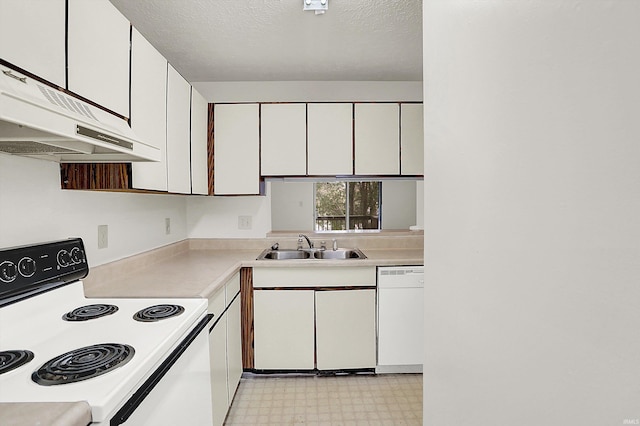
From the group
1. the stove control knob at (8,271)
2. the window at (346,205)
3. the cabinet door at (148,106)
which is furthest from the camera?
the window at (346,205)

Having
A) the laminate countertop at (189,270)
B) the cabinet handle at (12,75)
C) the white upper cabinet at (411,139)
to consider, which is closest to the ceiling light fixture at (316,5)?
the white upper cabinet at (411,139)

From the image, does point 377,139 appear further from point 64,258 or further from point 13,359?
point 13,359

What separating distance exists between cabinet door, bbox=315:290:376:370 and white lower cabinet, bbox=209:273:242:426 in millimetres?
577

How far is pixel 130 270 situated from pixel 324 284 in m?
1.26

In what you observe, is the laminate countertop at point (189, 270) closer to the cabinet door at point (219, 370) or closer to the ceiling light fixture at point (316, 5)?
the cabinet door at point (219, 370)

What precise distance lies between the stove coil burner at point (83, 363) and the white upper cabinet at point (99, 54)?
85 centimetres

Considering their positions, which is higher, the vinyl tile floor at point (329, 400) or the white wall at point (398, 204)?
the white wall at point (398, 204)

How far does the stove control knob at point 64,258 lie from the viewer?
4.54 feet

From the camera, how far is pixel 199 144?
8.41 feet

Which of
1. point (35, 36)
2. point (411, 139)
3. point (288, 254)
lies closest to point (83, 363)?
point (35, 36)

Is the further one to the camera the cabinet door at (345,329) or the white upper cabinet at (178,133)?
the cabinet door at (345,329)

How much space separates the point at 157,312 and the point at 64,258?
0.47 meters

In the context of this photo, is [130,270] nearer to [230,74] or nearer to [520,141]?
[230,74]

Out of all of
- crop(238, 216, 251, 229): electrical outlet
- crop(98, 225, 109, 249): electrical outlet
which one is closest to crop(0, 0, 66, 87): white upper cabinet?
crop(98, 225, 109, 249): electrical outlet
